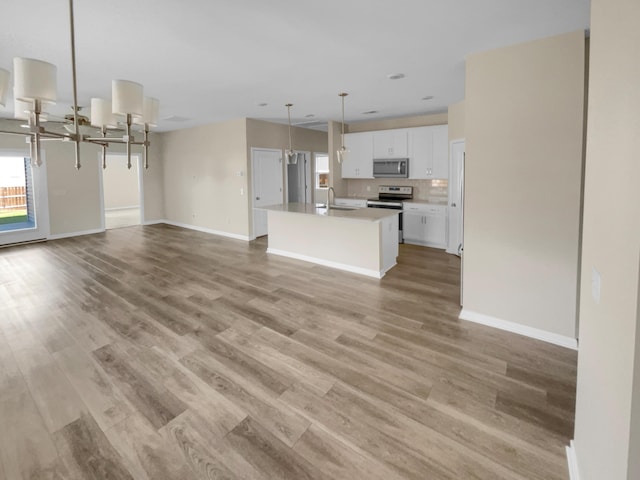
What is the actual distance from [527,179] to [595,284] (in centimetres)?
190

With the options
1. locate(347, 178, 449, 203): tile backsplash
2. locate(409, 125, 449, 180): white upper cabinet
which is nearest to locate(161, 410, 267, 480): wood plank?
locate(409, 125, 449, 180): white upper cabinet

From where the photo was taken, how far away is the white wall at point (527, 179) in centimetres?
280

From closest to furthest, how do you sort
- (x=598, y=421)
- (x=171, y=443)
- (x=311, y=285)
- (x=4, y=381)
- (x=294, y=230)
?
(x=598, y=421)
(x=171, y=443)
(x=4, y=381)
(x=311, y=285)
(x=294, y=230)

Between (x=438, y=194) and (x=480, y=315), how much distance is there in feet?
13.4

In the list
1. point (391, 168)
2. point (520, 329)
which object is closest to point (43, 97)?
point (520, 329)

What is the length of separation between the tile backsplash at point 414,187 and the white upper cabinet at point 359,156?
42 cm

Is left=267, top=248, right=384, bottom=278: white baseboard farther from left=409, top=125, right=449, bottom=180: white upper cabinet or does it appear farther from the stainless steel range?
left=409, top=125, right=449, bottom=180: white upper cabinet

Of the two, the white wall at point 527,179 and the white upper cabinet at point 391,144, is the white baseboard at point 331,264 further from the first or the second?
the white upper cabinet at point 391,144

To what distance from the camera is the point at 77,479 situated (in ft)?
5.49

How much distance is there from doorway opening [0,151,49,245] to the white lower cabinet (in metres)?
8.00

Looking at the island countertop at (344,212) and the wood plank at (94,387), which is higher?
the island countertop at (344,212)

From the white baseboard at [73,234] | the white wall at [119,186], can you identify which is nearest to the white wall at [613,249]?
the white baseboard at [73,234]

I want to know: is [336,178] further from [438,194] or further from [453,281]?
[453,281]

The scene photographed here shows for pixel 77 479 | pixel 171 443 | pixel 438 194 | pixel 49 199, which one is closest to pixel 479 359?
pixel 171 443
